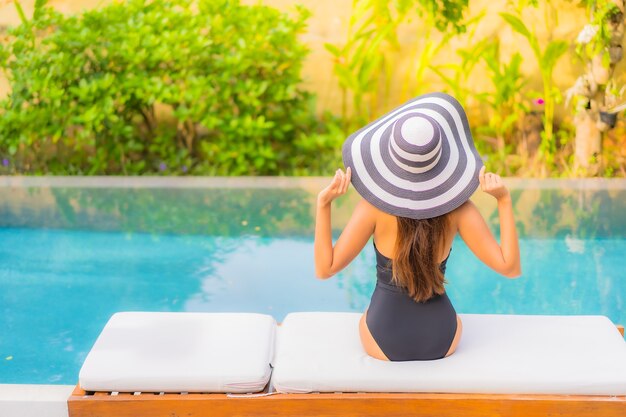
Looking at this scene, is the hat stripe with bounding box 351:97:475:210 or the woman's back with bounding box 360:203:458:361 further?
the woman's back with bounding box 360:203:458:361

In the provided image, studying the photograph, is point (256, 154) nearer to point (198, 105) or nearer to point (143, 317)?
point (198, 105)

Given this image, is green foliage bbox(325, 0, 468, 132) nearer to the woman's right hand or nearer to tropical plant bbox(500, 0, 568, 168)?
Result: tropical plant bbox(500, 0, 568, 168)

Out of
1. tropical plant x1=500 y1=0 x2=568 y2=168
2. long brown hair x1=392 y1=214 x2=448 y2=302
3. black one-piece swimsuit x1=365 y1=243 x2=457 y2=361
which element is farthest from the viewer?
tropical plant x1=500 y1=0 x2=568 y2=168

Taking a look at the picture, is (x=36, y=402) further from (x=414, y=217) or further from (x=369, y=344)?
(x=414, y=217)

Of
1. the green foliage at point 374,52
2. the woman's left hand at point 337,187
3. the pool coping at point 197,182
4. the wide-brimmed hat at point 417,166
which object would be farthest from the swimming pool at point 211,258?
the wide-brimmed hat at point 417,166

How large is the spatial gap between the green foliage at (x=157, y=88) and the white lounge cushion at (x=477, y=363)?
428cm

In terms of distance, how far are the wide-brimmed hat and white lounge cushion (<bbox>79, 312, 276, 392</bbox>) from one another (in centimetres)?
66

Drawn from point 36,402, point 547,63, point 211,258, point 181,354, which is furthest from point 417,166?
point 547,63

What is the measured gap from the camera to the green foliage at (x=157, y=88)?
6.88 meters

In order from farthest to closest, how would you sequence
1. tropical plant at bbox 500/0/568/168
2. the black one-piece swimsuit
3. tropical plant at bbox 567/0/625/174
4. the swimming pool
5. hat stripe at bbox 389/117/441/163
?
tropical plant at bbox 500/0/568/168 → tropical plant at bbox 567/0/625/174 → the swimming pool → the black one-piece swimsuit → hat stripe at bbox 389/117/441/163

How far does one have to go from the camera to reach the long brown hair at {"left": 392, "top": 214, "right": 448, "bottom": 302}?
252cm

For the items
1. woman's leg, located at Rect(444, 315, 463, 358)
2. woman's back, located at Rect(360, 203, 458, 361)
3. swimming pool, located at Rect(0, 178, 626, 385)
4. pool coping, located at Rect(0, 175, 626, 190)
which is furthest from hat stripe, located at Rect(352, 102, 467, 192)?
pool coping, located at Rect(0, 175, 626, 190)

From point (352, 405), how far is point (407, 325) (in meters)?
0.31

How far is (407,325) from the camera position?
2660 millimetres
